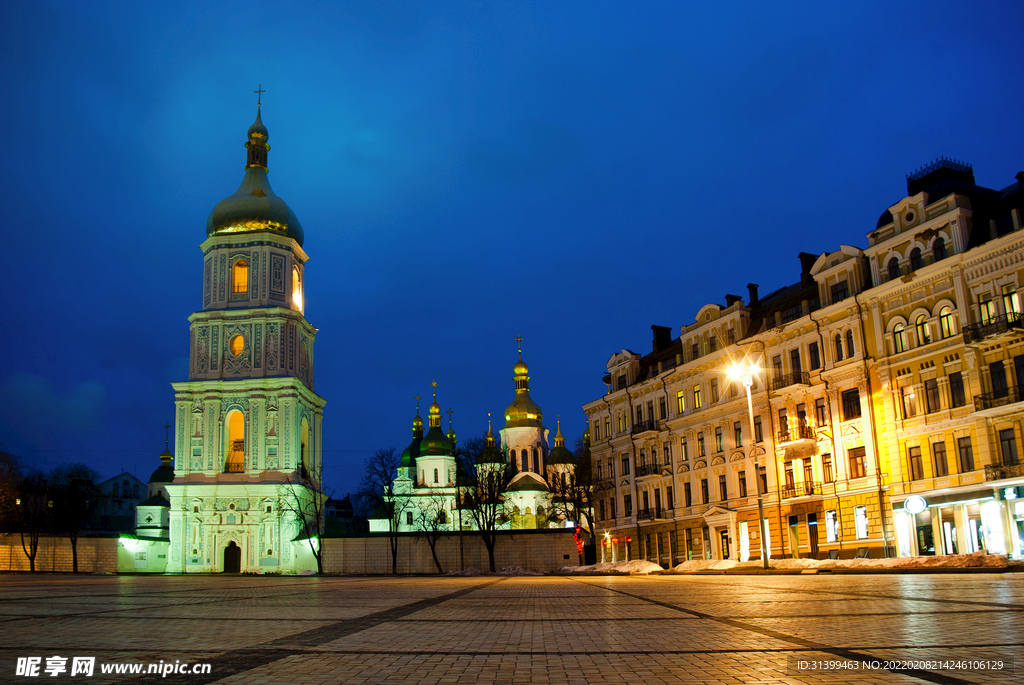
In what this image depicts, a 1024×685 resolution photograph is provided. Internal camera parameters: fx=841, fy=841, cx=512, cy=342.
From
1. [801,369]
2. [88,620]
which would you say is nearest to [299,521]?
[801,369]

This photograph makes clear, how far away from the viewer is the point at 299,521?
74.9 m

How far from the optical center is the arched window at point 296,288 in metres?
84.2

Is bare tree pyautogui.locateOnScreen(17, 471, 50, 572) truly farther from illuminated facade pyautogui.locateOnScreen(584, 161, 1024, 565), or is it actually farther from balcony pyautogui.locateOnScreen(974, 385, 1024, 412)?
balcony pyautogui.locateOnScreen(974, 385, 1024, 412)

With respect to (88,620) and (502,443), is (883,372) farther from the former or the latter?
(502,443)

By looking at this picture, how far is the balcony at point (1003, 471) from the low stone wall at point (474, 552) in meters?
30.4

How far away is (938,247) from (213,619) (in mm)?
36562

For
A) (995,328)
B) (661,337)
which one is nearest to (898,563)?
(995,328)

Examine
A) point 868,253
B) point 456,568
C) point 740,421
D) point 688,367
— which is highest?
point 868,253

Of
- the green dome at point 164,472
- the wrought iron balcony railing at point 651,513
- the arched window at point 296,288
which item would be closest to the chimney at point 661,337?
the wrought iron balcony railing at point 651,513

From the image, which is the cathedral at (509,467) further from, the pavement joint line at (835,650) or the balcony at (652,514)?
the pavement joint line at (835,650)

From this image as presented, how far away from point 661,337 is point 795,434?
20132 millimetres

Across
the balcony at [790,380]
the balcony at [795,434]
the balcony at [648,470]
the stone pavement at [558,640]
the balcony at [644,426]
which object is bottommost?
the stone pavement at [558,640]

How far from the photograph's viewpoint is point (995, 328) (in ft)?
117

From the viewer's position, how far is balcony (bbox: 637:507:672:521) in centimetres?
5691
